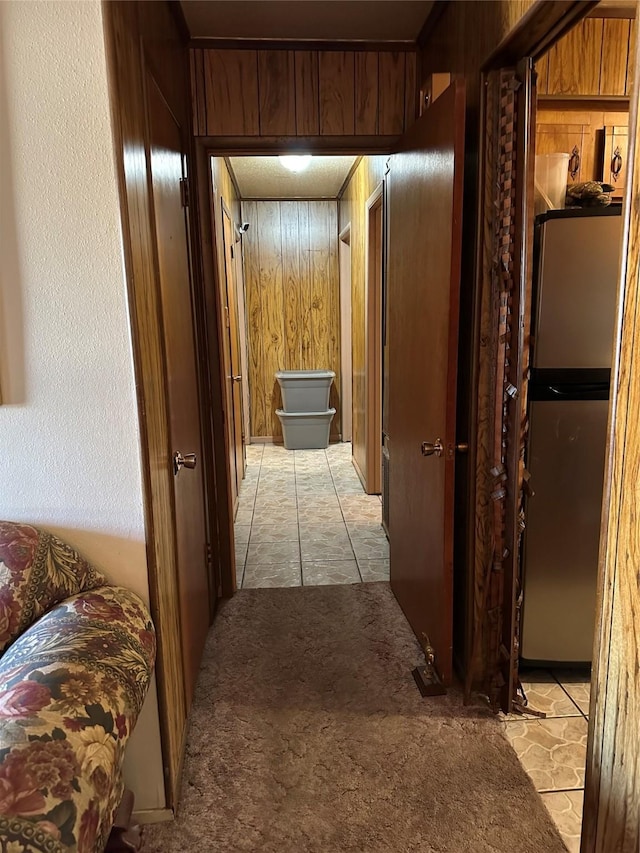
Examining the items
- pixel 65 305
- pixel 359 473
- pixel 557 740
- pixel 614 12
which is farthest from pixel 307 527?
pixel 614 12

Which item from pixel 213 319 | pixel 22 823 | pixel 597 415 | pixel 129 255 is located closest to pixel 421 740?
pixel 597 415

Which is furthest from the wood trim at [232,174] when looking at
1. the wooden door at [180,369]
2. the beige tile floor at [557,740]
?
the beige tile floor at [557,740]

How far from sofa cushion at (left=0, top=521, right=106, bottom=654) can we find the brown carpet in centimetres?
74

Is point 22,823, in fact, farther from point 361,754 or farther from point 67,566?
point 361,754

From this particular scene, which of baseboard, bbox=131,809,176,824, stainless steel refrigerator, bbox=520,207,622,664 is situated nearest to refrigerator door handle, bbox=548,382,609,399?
stainless steel refrigerator, bbox=520,207,622,664

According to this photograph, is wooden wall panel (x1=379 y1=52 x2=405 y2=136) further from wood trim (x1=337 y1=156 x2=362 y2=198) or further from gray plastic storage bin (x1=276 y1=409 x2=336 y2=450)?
gray plastic storage bin (x1=276 y1=409 x2=336 y2=450)

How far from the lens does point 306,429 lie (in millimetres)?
Result: 5832

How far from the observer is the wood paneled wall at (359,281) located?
4.06 metres

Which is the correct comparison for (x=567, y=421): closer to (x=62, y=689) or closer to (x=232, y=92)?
(x=62, y=689)

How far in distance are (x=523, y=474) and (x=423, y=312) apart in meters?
0.66

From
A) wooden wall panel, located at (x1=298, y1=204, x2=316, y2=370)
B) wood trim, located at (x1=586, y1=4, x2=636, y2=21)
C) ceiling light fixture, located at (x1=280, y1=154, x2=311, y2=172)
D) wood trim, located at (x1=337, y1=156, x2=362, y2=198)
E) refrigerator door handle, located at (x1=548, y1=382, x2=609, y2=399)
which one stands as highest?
wood trim, located at (x1=337, y1=156, x2=362, y2=198)

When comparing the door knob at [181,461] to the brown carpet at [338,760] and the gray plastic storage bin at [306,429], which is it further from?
the gray plastic storage bin at [306,429]

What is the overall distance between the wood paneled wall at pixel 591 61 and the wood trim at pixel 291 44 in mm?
634

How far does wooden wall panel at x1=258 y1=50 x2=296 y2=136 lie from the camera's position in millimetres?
2273
